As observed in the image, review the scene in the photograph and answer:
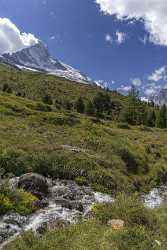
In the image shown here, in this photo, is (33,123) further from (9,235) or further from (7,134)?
(9,235)

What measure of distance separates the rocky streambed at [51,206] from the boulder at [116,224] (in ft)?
5.55

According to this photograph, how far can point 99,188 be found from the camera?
2547 cm

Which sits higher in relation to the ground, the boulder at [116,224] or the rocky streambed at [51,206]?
the boulder at [116,224]

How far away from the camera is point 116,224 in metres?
16.9

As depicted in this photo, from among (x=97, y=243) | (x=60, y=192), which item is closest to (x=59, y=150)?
(x=60, y=192)

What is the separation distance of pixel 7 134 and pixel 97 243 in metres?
21.7

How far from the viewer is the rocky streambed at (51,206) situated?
17.0m

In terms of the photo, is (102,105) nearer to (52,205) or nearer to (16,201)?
(52,205)

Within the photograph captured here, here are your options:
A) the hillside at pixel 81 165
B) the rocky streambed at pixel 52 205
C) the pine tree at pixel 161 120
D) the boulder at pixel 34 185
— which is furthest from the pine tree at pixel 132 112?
the boulder at pixel 34 185

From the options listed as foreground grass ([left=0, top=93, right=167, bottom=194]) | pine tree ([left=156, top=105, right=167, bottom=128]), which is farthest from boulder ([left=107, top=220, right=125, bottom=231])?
pine tree ([left=156, top=105, right=167, bottom=128])

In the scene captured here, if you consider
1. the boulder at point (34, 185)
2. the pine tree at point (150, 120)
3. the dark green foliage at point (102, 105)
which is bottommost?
the boulder at point (34, 185)

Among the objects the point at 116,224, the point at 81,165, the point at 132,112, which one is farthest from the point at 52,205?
the point at 132,112

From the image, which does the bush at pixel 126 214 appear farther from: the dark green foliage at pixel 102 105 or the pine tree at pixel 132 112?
the dark green foliage at pixel 102 105

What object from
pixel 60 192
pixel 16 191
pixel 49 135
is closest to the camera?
pixel 16 191
